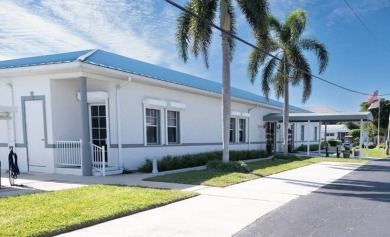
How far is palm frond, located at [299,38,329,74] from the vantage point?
19.8 m

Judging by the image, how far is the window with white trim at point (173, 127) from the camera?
15945 millimetres

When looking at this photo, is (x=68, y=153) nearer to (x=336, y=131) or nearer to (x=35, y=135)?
(x=35, y=135)

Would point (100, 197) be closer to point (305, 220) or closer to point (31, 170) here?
point (305, 220)

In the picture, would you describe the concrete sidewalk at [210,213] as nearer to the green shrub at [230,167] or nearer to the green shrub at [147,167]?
the green shrub at [230,167]

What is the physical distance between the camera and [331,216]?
662cm

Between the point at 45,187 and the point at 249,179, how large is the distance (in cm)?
647

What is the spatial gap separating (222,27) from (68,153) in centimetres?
767

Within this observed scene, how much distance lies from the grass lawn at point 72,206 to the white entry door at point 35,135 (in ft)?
14.6

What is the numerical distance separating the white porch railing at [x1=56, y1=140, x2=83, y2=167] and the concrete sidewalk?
4.84 meters

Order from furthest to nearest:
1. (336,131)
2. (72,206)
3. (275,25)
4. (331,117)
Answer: (336,131) → (331,117) → (275,25) → (72,206)

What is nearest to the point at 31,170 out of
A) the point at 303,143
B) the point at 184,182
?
the point at 184,182

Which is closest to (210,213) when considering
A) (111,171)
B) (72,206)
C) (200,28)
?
(72,206)

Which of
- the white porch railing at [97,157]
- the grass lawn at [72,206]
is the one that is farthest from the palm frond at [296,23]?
the grass lawn at [72,206]

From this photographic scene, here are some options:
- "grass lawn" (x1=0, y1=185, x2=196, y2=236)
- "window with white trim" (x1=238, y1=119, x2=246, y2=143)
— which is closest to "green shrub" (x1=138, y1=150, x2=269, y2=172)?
"window with white trim" (x1=238, y1=119, x2=246, y2=143)
